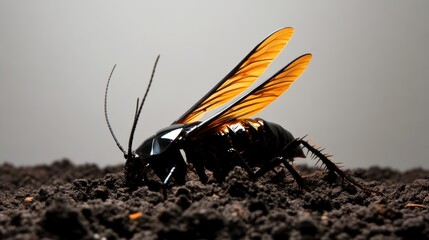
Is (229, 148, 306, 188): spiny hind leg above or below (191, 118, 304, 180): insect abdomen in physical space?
below

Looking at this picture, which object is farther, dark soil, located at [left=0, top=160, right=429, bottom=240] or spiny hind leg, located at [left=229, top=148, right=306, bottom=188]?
spiny hind leg, located at [left=229, top=148, right=306, bottom=188]

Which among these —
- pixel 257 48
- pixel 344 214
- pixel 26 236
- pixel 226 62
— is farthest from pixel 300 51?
pixel 26 236

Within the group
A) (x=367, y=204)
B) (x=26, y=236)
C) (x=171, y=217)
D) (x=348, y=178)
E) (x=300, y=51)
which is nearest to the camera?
(x=26, y=236)

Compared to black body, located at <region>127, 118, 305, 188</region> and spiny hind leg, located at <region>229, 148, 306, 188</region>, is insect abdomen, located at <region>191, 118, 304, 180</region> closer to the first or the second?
black body, located at <region>127, 118, 305, 188</region>

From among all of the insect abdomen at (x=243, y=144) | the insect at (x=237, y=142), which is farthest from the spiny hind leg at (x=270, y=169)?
the insect abdomen at (x=243, y=144)

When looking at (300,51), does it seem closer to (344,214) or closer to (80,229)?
(344,214)

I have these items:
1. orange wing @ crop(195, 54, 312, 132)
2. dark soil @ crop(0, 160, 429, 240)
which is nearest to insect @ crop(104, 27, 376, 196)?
orange wing @ crop(195, 54, 312, 132)

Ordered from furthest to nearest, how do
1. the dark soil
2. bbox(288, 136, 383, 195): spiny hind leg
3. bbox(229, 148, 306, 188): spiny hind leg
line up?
bbox(288, 136, 383, 195): spiny hind leg → bbox(229, 148, 306, 188): spiny hind leg → the dark soil

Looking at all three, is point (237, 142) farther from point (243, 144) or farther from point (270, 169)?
point (270, 169)
